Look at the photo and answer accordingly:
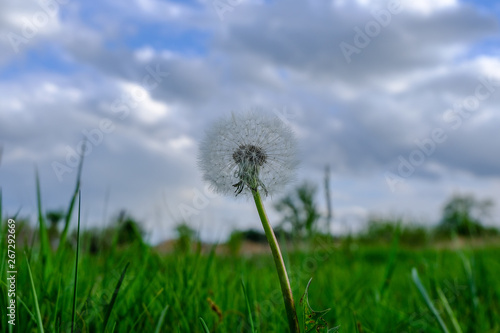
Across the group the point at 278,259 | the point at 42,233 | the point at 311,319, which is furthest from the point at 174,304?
the point at 278,259

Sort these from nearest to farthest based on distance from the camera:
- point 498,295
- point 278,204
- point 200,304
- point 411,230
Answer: point 200,304 → point 498,295 → point 278,204 → point 411,230

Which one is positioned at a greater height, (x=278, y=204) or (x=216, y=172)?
(x=278, y=204)

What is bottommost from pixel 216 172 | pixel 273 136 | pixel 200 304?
pixel 200 304

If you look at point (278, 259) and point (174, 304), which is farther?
point (174, 304)

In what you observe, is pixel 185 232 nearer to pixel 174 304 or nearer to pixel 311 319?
pixel 174 304

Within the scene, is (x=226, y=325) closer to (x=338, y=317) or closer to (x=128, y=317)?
(x=128, y=317)

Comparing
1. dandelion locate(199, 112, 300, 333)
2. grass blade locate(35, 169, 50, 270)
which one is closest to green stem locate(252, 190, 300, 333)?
dandelion locate(199, 112, 300, 333)

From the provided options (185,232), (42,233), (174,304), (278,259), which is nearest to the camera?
(278,259)

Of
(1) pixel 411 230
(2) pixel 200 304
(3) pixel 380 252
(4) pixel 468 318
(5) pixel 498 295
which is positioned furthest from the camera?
(1) pixel 411 230

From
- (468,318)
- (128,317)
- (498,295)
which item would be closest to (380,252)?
(498,295)
